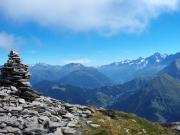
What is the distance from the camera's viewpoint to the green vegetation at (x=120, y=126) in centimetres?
3293

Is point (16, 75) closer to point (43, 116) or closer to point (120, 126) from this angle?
point (43, 116)

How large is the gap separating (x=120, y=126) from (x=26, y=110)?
893 cm

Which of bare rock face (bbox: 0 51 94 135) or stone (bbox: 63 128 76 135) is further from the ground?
bare rock face (bbox: 0 51 94 135)

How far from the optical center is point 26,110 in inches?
1332

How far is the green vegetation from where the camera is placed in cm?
3293

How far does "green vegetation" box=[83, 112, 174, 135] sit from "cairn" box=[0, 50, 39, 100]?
7.75 metres

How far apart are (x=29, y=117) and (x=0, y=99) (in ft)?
17.5

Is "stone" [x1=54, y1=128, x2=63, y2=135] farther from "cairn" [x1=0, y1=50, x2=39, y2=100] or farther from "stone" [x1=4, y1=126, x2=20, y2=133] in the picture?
"cairn" [x1=0, y1=50, x2=39, y2=100]

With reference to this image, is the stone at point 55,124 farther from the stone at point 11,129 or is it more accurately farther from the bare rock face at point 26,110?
the stone at point 11,129

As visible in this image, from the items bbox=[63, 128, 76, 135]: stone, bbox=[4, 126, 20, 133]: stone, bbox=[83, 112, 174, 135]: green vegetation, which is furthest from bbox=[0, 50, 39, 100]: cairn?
bbox=[4, 126, 20, 133]: stone

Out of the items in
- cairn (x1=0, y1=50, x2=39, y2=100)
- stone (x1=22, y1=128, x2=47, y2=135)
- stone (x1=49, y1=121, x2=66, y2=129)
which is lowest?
stone (x1=22, y1=128, x2=47, y2=135)

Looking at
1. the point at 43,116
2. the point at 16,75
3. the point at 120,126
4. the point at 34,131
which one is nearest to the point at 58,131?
the point at 34,131

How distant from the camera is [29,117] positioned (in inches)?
1270

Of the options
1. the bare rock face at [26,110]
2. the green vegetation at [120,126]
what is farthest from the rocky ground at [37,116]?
the green vegetation at [120,126]
